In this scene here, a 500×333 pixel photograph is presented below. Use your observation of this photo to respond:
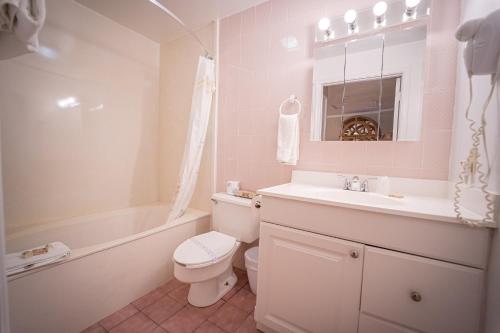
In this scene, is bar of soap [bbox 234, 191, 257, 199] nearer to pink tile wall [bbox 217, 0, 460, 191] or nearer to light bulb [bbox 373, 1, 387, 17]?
pink tile wall [bbox 217, 0, 460, 191]

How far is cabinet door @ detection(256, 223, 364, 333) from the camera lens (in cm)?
88

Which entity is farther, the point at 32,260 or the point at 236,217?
the point at 236,217

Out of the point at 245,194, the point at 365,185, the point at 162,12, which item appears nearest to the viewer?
the point at 365,185

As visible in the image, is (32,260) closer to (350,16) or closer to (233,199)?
(233,199)

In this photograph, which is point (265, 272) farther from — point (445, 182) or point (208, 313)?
point (445, 182)

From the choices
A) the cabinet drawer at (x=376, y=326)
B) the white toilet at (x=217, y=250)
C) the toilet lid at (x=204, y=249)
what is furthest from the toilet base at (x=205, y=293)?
the cabinet drawer at (x=376, y=326)

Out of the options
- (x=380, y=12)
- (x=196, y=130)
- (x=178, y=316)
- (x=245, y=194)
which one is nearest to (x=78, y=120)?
(x=196, y=130)

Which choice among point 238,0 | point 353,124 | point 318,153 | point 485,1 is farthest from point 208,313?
point 238,0

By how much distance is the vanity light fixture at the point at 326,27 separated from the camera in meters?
1.32

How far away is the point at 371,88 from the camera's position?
4.08 feet

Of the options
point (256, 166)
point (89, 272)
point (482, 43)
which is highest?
point (482, 43)

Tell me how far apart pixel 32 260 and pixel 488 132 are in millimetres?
2123

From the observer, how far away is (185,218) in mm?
1794

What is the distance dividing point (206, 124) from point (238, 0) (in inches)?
40.0
